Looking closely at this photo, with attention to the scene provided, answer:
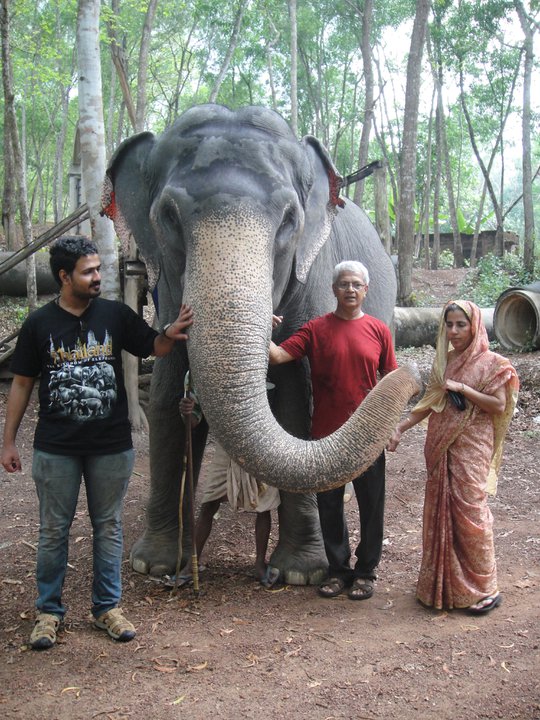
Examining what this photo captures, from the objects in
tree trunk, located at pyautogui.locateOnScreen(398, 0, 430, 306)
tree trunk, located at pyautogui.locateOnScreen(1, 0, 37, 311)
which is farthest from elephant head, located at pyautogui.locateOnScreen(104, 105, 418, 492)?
tree trunk, located at pyautogui.locateOnScreen(398, 0, 430, 306)

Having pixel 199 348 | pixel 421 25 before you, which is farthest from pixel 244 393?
pixel 421 25

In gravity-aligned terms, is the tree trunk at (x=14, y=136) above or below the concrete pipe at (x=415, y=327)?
above

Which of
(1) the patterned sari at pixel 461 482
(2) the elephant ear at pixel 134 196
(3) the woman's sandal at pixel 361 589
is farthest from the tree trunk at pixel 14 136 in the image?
(1) the patterned sari at pixel 461 482

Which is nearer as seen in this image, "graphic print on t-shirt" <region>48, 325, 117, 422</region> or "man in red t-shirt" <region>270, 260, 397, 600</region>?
"graphic print on t-shirt" <region>48, 325, 117, 422</region>

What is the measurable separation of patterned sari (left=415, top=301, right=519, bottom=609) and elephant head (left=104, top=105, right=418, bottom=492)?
683mm

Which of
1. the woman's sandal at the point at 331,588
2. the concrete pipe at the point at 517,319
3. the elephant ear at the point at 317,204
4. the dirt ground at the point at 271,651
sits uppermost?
the elephant ear at the point at 317,204

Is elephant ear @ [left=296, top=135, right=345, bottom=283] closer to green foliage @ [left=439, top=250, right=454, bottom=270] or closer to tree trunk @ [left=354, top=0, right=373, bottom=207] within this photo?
tree trunk @ [left=354, top=0, right=373, bottom=207]

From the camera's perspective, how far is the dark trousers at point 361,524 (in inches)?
167

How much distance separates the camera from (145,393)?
895 cm

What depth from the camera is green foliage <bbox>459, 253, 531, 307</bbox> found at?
17.6 m

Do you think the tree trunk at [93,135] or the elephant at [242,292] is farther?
the tree trunk at [93,135]

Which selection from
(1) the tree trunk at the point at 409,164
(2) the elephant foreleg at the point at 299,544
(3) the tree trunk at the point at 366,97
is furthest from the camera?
(3) the tree trunk at the point at 366,97

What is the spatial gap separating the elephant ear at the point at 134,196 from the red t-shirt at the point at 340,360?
3.12 ft

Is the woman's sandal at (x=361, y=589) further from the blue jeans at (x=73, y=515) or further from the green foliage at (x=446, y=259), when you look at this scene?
the green foliage at (x=446, y=259)
